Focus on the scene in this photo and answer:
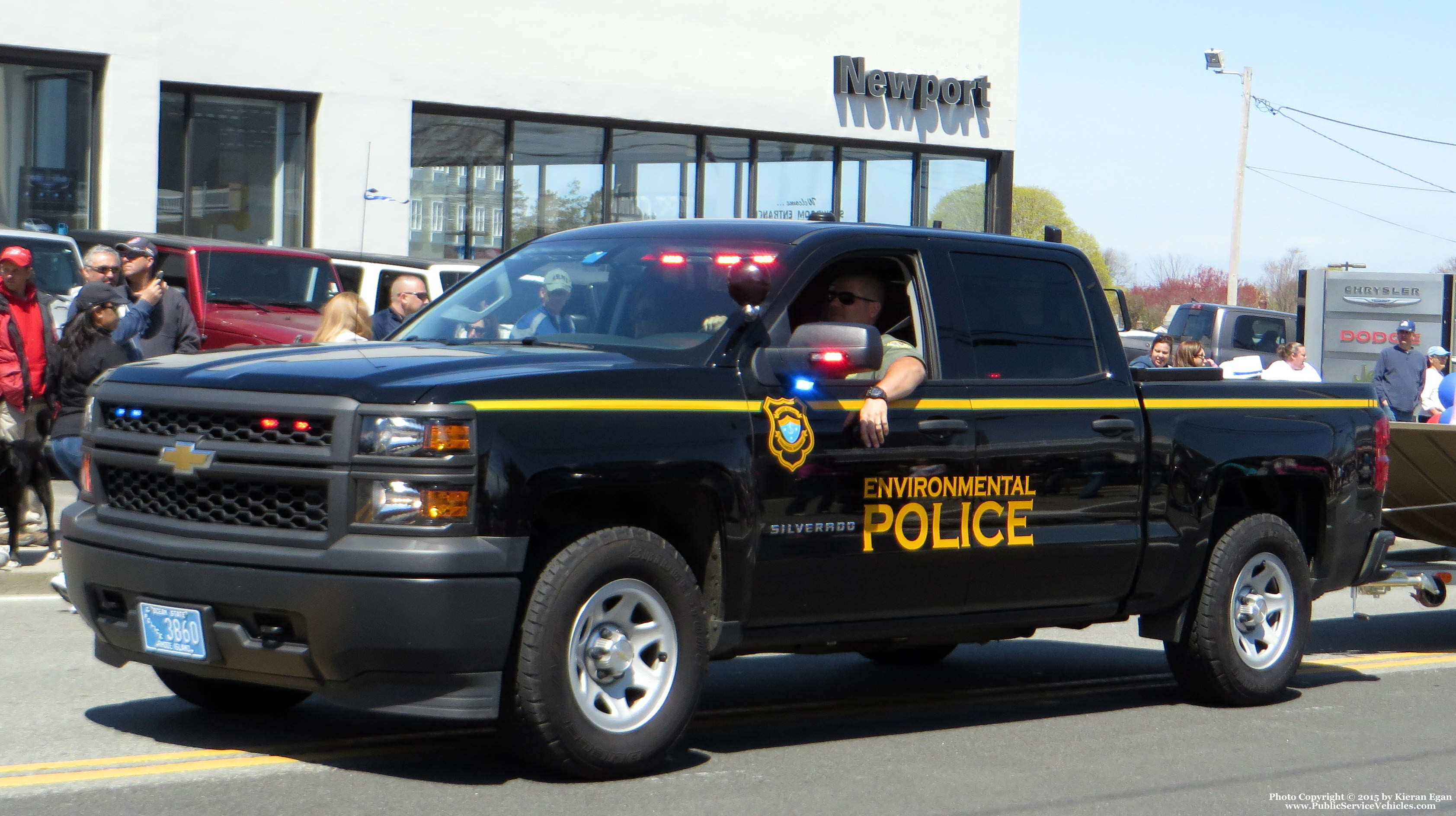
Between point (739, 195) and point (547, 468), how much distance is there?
848 inches

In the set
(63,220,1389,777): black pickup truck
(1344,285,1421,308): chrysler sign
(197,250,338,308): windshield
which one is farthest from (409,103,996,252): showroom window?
(63,220,1389,777): black pickup truck

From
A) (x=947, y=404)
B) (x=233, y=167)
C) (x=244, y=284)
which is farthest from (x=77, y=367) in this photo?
(x=233, y=167)

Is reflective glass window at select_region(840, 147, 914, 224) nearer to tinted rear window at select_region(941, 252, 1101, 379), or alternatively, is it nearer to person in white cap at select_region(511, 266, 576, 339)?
tinted rear window at select_region(941, 252, 1101, 379)

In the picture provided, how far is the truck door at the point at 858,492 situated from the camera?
6.06 m

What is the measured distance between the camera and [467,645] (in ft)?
17.2

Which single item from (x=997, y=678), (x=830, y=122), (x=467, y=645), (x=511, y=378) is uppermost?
(x=830, y=122)

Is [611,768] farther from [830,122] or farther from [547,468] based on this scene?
[830,122]

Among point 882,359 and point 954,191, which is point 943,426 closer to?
point 882,359

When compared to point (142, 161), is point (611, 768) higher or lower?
lower

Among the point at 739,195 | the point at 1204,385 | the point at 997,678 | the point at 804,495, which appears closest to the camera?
the point at 804,495

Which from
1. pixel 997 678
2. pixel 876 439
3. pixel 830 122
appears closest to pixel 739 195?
pixel 830 122

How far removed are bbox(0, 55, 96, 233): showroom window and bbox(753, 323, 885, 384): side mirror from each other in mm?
16510

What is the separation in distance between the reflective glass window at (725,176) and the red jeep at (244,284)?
9.75m

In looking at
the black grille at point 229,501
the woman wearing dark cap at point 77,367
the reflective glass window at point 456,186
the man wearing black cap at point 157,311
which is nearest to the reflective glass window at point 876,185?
the reflective glass window at point 456,186
